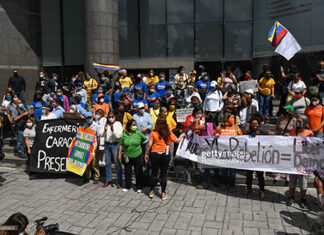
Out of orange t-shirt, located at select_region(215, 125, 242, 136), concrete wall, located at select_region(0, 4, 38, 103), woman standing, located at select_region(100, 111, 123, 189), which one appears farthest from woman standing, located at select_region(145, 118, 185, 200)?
concrete wall, located at select_region(0, 4, 38, 103)

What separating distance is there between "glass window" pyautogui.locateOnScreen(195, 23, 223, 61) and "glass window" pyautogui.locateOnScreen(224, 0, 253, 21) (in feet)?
2.85

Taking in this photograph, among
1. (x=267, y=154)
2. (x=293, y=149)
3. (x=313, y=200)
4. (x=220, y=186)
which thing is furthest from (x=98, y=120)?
(x=313, y=200)

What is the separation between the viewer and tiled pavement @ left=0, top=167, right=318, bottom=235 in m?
5.80

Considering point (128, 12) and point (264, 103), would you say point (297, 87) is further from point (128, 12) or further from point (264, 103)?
point (128, 12)

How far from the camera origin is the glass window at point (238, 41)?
1928 centimetres

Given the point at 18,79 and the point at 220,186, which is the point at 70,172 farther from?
the point at 18,79

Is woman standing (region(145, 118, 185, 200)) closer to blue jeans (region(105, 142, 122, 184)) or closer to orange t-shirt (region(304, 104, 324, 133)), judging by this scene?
blue jeans (region(105, 142, 122, 184))

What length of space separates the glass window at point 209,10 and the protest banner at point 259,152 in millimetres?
13993

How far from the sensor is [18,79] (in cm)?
1409

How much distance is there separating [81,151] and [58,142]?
124 centimetres

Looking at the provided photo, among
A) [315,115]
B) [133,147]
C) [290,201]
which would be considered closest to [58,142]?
[133,147]

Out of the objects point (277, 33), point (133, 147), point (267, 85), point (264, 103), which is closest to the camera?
→ point (133, 147)

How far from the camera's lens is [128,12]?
20562 mm

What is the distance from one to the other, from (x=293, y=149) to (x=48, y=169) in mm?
6822
